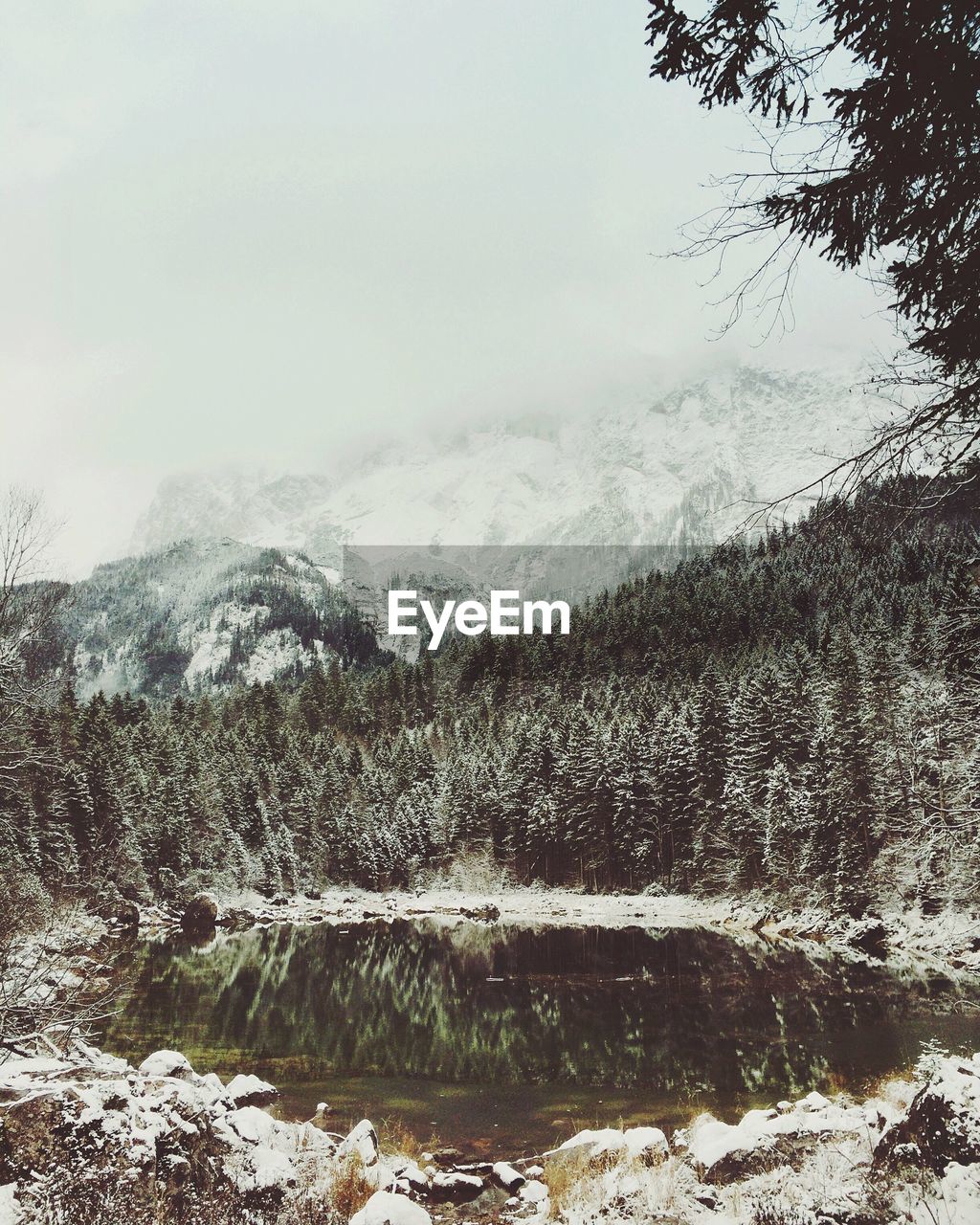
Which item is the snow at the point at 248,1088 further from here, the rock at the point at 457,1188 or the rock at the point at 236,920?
the rock at the point at 236,920

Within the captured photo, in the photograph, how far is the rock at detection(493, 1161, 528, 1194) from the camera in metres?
13.5

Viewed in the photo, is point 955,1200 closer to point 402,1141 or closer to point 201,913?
point 402,1141

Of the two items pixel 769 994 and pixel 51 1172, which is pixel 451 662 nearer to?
pixel 769 994

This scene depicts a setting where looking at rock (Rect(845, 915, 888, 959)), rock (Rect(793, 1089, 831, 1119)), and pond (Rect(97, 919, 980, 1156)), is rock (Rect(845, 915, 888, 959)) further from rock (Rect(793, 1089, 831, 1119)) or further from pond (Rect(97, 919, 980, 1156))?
rock (Rect(793, 1089, 831, 1119))

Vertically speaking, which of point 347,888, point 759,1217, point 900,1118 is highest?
point 900,1118

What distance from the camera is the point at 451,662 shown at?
13475 centimetres

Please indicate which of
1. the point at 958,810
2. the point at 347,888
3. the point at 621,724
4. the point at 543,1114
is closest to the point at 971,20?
the point at 958,810

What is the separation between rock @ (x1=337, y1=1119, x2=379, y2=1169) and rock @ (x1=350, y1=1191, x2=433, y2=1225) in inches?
151

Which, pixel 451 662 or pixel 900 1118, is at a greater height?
pixel 451 662

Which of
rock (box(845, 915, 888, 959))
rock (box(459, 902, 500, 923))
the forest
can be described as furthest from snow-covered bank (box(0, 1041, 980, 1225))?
rock (box(459, 902, 500, 923))

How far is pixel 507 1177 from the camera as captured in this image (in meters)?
13.7

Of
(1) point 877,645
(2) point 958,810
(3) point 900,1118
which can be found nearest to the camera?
(2) point 958,810

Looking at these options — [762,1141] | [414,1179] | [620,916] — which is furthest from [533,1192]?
[620,916]

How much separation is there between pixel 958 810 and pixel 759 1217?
5372 mm
